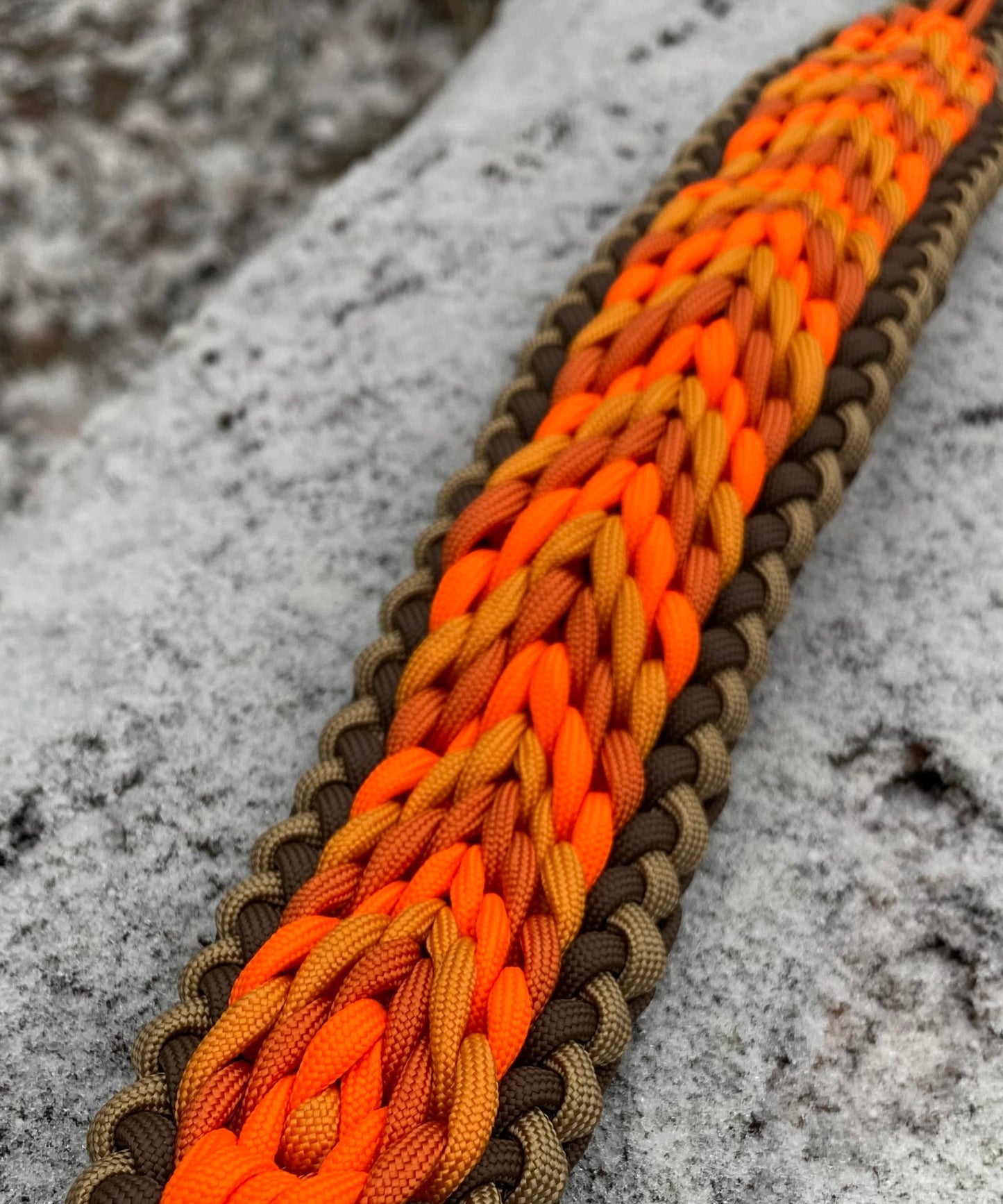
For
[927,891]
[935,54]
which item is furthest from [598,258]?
[927,891]

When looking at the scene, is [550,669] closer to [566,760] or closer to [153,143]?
[566,760]

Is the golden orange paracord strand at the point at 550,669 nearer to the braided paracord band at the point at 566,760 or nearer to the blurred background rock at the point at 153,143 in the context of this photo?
the braided paracord band at the point at 566,760

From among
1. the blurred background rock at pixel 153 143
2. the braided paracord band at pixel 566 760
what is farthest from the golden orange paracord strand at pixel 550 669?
the blurred background rock at pixel 153 143

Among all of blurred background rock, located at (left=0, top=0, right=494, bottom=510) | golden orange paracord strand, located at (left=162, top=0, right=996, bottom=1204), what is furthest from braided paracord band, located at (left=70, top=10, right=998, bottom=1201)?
blurred background rock, located at (left=0, top=0, right=494, bottom=510)

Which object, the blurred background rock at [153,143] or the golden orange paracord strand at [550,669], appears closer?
the golden orange paracord strand at [550,669]

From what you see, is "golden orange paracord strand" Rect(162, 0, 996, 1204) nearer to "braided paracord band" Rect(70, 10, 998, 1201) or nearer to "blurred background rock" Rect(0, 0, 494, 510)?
"braided paracord band" Rect(70, 10, 998, 1201)

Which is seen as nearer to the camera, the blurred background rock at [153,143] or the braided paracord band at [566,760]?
the braided paracord band at [566,760]

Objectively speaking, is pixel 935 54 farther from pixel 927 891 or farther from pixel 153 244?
pixel 153 244
